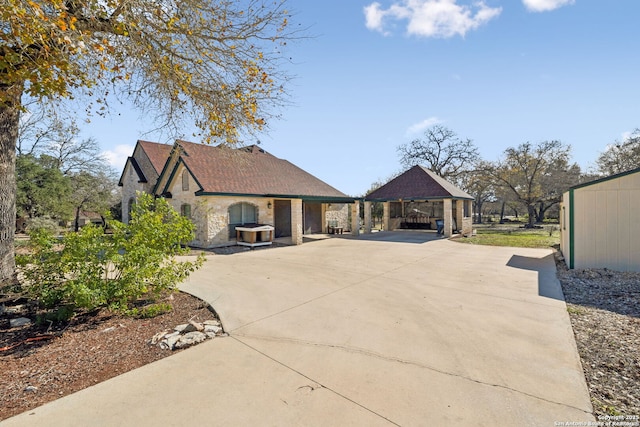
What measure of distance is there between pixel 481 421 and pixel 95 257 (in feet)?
18.0

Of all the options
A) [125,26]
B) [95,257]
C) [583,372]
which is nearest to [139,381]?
[95,257]

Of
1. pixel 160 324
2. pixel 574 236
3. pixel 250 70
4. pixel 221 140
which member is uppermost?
pixel 250 70

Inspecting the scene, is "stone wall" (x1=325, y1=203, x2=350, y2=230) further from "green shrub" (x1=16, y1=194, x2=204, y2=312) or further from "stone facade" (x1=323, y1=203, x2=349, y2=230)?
"green shrub" (x1=16, y1=194, x2=204, y2=312)

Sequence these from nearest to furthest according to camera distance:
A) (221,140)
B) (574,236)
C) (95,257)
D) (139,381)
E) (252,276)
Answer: (139,381) < (95,257) < (221,140) < (252,276) < (574,236)

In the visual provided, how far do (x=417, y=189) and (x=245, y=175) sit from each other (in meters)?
11.4

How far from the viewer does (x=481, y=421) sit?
8.00 ft

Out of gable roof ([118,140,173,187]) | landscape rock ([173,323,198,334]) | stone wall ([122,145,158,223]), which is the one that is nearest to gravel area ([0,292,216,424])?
landscape rock ([173,323,198,334])

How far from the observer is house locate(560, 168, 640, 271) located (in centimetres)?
768

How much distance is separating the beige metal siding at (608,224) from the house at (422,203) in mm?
9482

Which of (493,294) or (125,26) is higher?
(125,26)

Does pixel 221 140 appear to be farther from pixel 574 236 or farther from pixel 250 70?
pixel 574 236

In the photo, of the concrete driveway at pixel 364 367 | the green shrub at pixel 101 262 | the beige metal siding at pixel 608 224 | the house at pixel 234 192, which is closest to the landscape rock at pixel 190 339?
the concrete driveway at pixel 364 367

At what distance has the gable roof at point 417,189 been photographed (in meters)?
18.5

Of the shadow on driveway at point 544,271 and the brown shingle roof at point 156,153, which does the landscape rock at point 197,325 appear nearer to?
the shadow on driveway at point 544,271
